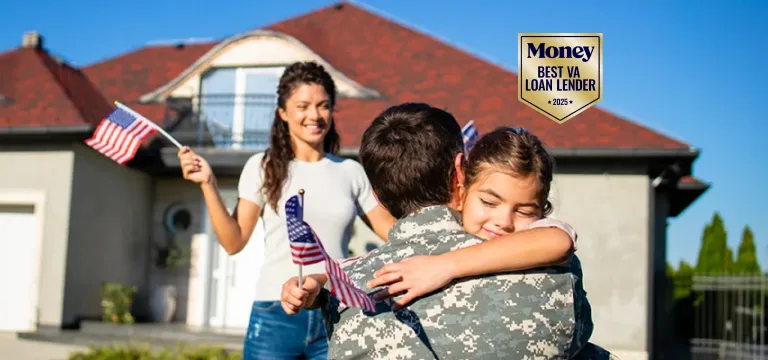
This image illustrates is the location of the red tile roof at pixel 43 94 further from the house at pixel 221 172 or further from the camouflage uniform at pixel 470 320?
the camouflage uniform at pixel 470 320

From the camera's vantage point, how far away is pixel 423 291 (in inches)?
68.7

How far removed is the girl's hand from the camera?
1.74 metres

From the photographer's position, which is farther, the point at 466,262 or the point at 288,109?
the point at 288,109

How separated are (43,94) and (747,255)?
17592mm

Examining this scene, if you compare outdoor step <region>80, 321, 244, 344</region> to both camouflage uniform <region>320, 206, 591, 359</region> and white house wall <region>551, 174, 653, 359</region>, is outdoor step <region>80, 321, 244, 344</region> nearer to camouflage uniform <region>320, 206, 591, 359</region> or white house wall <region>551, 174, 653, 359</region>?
white house wall <region>551, 174, 653, 359</region>

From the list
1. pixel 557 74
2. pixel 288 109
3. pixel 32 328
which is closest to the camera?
pixel 557 74

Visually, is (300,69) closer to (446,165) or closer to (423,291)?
(446,165)

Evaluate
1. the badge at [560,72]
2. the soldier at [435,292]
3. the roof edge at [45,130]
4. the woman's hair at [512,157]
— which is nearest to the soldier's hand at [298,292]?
the soldier at [435,292]

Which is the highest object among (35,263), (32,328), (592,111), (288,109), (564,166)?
(592,111)

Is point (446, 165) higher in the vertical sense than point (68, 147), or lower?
lower

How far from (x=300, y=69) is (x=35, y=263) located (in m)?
9.92

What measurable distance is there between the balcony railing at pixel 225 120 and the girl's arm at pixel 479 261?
1169 centimetres

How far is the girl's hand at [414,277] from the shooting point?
5.69 ft

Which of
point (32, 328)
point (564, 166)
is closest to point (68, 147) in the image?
point (32, 328)
